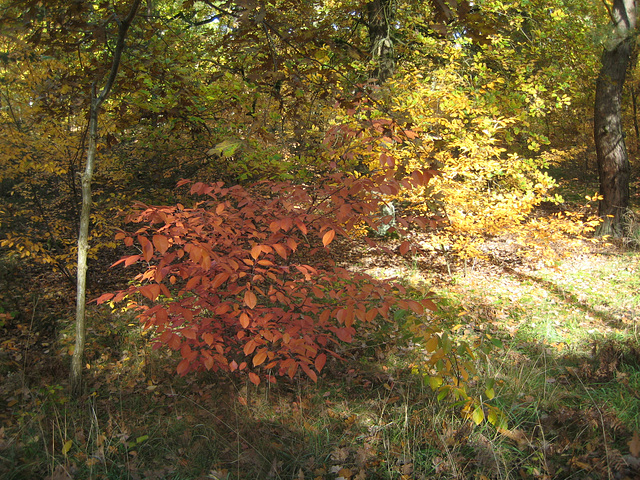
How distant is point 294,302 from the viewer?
3871 millimetres

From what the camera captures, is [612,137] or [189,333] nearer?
[189,333]

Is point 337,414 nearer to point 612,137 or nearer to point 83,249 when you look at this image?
point 83,249

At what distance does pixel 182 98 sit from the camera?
148 inches

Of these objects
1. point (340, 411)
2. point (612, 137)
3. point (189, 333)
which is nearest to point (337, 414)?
point (340, 411)

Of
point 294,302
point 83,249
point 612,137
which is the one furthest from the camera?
point 612,137

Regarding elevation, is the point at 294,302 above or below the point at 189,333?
below

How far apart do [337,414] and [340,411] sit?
77 millimetres

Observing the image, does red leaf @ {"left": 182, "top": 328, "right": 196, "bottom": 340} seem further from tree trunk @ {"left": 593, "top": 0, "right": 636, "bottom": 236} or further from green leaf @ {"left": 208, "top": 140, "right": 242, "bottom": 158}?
tree trunk @ {"left": 593, "top": 0, "right": 636, "bottom": 236}

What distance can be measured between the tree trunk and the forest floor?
365cm

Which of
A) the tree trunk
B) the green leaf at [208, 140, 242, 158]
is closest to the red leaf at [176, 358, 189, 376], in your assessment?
the green leaf at [208, 140, 242, 158]

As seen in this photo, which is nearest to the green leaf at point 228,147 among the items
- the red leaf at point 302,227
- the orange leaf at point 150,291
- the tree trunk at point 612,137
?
the red leaf at point 302,227

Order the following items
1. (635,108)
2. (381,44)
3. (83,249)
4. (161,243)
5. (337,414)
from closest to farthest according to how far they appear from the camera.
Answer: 1. (161,243)
2. (337,414)
3. (83,249)
4. (381,44)
5. (635,108)

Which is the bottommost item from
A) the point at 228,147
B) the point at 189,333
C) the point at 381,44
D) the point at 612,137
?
the point at 189,333

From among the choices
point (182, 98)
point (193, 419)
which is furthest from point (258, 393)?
point (182, 98)
